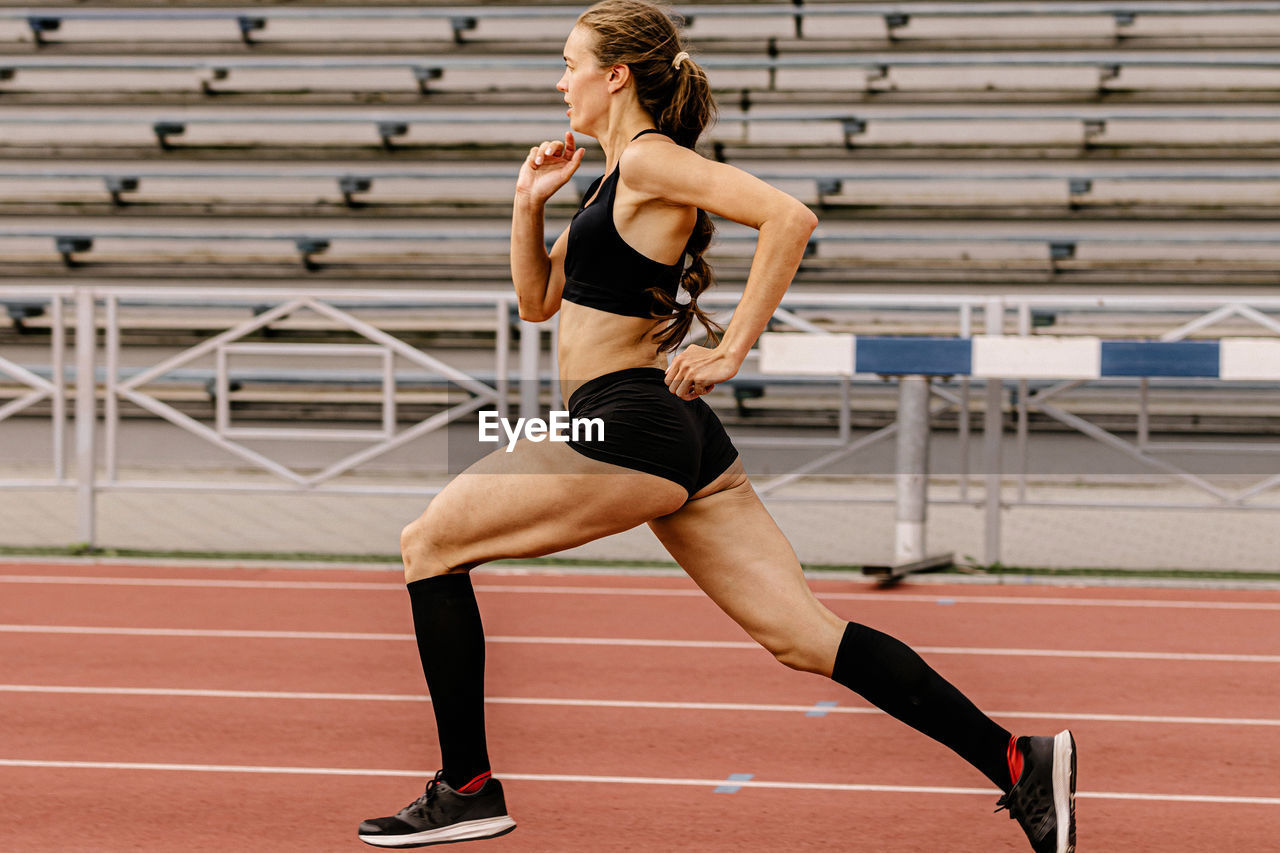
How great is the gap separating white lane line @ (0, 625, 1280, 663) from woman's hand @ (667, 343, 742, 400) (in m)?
3.23

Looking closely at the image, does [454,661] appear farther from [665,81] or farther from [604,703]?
[604,703]

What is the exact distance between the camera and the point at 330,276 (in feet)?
46.3

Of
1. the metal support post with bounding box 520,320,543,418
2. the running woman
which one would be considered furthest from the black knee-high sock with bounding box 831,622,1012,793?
the metal support post with bounding box 520,320,543,418

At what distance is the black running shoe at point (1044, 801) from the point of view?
313 cm

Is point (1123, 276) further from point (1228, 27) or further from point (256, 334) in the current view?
point (256, 334)

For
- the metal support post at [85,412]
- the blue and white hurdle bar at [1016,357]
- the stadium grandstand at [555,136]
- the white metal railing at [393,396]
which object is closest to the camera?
the blue and white hurdle bar at [1016,357]

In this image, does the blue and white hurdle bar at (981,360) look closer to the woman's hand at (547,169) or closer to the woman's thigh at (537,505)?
the woman's hand at (547,169)

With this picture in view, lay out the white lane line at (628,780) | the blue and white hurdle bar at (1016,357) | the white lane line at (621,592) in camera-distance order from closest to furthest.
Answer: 1. the white lane line at (628,780)
2. the blue and white hurdle bar at (1016,357)
3. the white lane line at (621,592)

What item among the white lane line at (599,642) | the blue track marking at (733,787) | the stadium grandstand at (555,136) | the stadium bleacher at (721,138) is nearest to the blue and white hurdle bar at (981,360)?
the white lane line at (599,642)

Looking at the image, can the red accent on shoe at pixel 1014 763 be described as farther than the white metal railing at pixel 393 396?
No

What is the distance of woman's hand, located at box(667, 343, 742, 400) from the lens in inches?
115

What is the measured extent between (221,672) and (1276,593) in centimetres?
476
